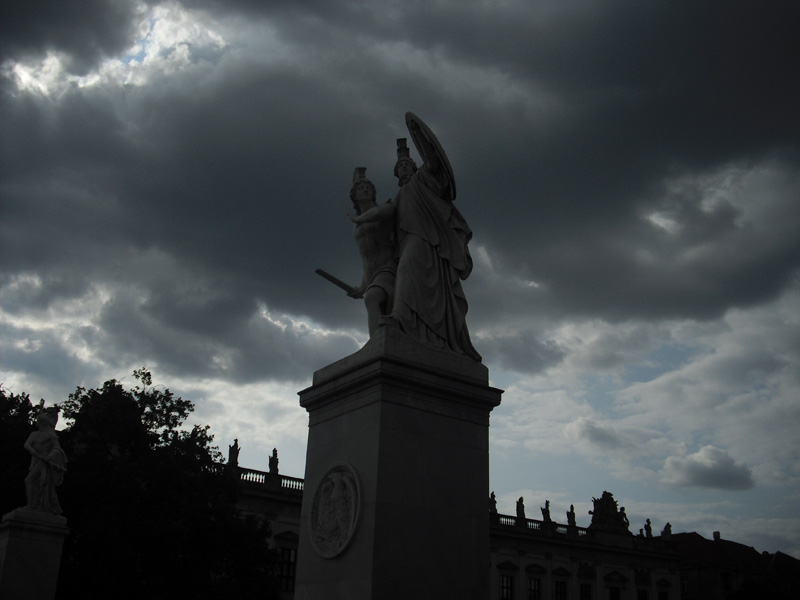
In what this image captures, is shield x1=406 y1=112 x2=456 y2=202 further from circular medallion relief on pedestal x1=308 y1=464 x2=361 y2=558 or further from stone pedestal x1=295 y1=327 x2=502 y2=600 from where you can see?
circular medallion relief on pedestal x1=308 y1=464 x2=361 y2=558

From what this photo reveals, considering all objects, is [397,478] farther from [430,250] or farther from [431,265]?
[430,250]

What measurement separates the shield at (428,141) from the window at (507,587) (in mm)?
55950

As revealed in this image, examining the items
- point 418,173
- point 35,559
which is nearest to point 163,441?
point 35,559

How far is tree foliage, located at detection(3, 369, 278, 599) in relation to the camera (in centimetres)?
2600

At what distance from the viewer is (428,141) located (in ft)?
37.1

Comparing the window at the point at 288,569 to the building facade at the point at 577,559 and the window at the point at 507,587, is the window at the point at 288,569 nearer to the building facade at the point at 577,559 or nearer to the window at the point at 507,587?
the building facade at the point at 577,559

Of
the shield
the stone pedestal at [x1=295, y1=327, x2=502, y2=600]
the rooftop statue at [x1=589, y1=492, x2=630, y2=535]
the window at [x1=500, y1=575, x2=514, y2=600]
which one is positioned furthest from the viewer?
the rooftop statue at [x1=589, y1=492, x2=630, y2=535]

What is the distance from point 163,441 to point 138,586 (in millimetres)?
5691

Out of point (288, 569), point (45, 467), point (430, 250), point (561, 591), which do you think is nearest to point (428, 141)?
point (430, 250)

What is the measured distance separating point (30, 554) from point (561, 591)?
178ft

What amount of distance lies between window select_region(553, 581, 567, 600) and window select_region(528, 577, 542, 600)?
1745 mm

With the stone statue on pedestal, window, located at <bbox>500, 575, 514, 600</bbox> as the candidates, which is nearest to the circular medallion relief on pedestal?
the stone statue on pedestal

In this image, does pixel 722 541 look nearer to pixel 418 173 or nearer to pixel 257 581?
pixel 257 581

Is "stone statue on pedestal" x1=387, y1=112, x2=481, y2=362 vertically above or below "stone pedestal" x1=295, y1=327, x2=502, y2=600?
above
